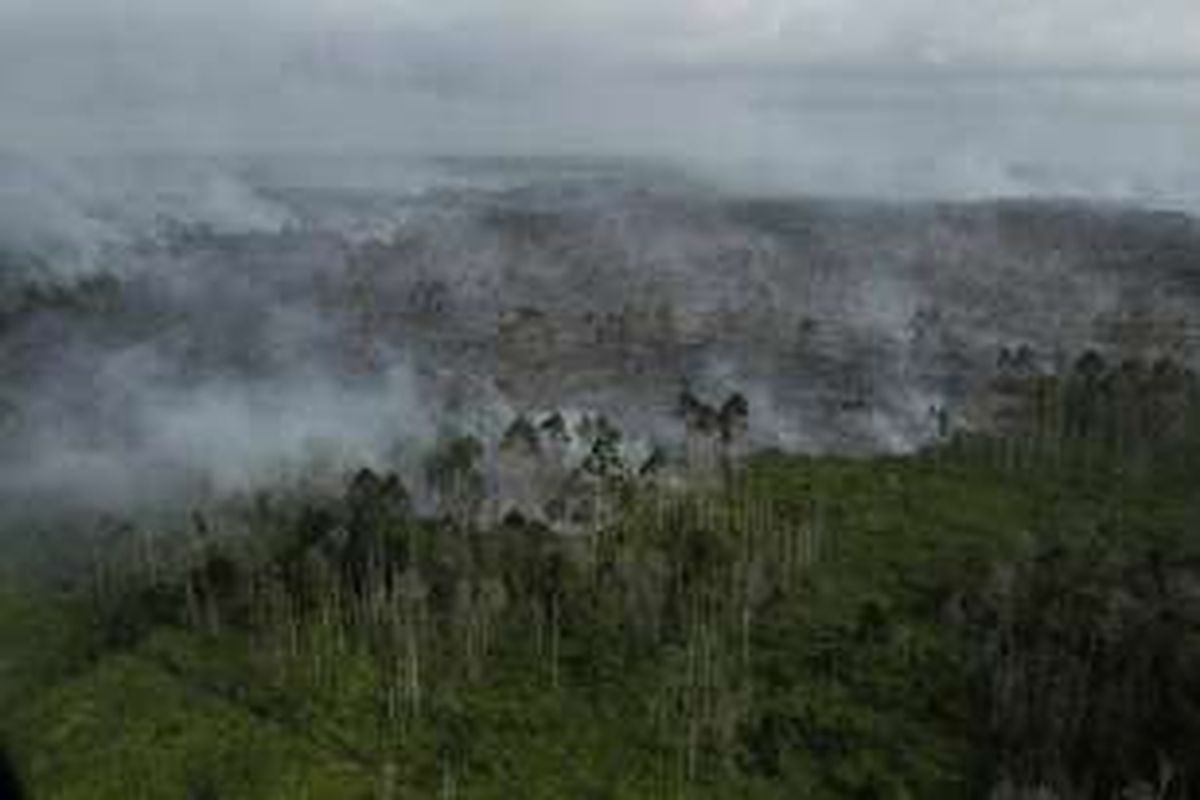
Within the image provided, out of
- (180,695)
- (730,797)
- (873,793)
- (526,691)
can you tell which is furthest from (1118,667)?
(180,695)

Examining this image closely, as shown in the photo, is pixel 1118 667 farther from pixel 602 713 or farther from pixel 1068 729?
pixel 602 713

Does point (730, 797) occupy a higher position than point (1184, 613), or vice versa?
point (1184, 613)

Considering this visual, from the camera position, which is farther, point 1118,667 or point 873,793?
point 1118,667

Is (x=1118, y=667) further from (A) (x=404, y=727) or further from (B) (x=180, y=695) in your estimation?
(B) (x=180, y=695)

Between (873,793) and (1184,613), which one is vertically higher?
(1184,613)

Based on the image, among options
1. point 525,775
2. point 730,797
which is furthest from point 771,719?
point 525,775

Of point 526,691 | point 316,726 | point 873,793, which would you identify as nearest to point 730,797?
point 873,793

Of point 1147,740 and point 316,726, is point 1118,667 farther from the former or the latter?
point 316,726
